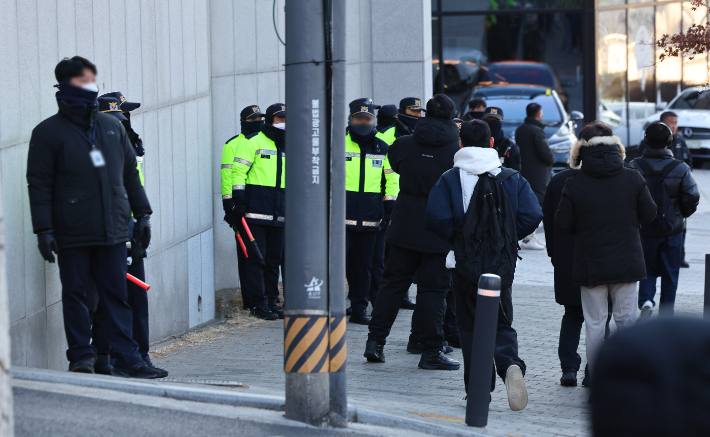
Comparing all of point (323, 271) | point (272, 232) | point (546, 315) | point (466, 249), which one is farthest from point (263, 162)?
point (323, 271)

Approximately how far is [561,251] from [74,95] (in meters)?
3.43

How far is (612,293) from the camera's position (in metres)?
6.42

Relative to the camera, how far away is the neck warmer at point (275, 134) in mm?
9109

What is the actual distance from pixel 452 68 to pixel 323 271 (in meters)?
19.5

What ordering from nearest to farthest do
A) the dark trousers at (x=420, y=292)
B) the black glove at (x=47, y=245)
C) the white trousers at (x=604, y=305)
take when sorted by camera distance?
the black glove at (x=47, y=245) → the white trousers at (x=604, y=305) → the dark trousers at (x=420, y=292)

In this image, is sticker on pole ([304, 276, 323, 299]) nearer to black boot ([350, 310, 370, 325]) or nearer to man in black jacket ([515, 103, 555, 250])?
black boot ([350, 310, 370, 325])

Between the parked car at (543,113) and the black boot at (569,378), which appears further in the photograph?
the parked car at (543,113)

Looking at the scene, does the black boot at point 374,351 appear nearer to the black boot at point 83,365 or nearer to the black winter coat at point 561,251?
the black winter coat at point 561,251

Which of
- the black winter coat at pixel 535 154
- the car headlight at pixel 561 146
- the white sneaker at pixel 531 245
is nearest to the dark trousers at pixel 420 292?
the black winter coat at pixel 535 154

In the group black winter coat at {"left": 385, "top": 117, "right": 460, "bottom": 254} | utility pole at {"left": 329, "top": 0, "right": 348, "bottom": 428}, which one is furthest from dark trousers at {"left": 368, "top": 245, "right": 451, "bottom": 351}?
utility pole at {"left": 329, "top": 0, "right": 348, "bottom": 428}

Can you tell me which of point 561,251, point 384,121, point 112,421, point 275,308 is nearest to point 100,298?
point 112,421

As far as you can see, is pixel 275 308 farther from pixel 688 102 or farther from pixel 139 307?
pixel 688 102

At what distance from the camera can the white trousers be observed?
6352mm

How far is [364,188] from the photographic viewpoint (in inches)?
352
